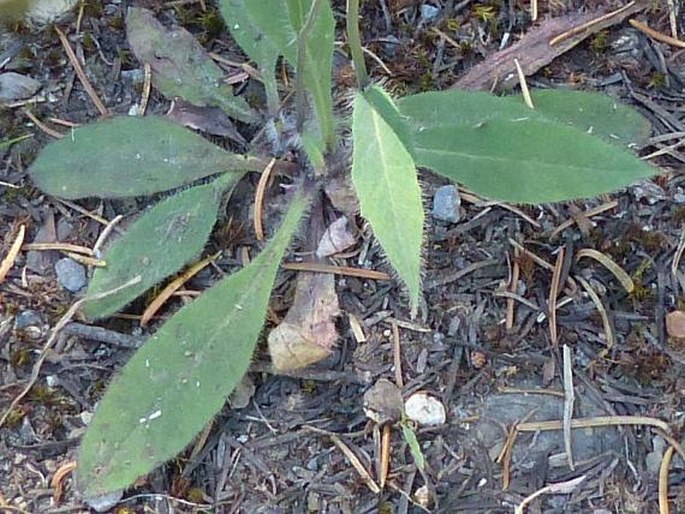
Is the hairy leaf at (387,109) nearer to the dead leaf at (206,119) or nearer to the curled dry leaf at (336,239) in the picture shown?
the curled dry leaf at (336,239)

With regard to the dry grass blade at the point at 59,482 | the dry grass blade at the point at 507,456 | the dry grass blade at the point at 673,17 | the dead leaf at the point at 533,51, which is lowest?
the dry grass blade at the point at 507,456

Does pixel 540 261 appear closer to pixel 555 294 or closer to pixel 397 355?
pixel 555 294

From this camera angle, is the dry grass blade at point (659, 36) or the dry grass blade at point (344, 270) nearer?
the dry grass blade at point (344, 270)

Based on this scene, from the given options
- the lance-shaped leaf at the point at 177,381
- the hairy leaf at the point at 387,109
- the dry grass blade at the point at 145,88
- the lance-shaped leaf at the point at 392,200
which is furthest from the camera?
the dry grass blade at the point at 145,88

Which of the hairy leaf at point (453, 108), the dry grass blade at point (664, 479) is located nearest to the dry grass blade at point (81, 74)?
the hairy leaf at point (453, 108)

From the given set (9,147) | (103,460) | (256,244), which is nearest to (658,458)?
(256,244)

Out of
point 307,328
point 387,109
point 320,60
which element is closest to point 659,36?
point 320,60
